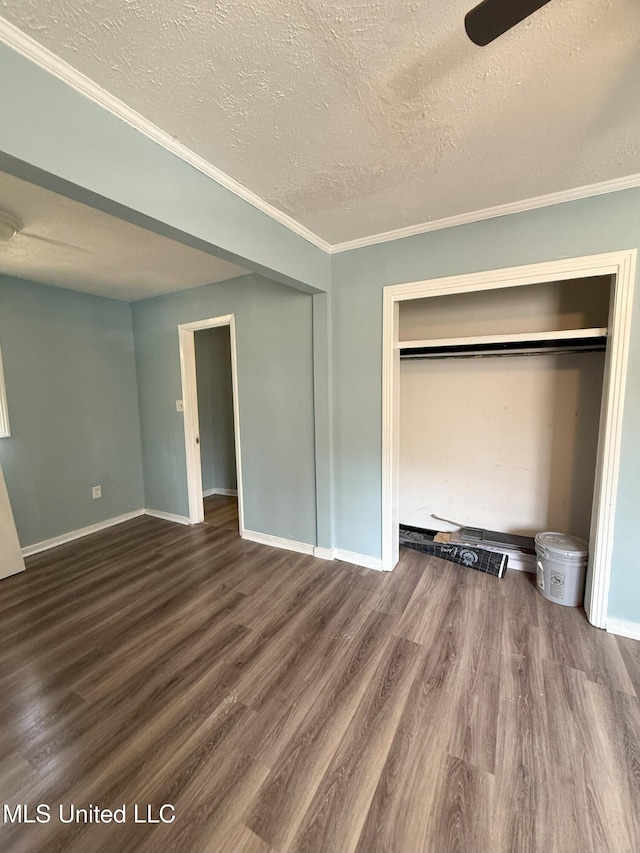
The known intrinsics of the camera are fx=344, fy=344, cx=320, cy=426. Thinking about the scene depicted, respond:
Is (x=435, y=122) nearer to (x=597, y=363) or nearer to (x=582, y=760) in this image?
(x=597, y=363)

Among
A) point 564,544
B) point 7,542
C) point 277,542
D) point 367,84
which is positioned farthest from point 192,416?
point 564,544

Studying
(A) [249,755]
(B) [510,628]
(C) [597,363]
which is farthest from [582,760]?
(C) [597,363]

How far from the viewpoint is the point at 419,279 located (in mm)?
2387

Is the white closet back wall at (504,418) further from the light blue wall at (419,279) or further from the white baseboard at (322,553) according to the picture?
the white baseboard at (322,553)

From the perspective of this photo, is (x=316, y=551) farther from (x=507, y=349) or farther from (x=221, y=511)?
(x=507, y=349)

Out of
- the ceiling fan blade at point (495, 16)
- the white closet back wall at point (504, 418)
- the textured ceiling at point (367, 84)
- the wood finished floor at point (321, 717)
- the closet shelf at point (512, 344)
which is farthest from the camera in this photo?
the white closet back wall at point (504, 418)

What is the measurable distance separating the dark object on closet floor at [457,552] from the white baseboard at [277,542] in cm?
87

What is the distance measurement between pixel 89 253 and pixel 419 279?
2352 mm

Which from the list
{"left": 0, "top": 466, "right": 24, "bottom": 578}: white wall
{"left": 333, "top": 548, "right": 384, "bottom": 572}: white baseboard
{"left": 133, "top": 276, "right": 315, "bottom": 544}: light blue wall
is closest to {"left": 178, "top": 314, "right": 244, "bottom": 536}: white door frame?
{"left": 133, "top": 276, "right": 315, "bottom": 544}: light blue wall

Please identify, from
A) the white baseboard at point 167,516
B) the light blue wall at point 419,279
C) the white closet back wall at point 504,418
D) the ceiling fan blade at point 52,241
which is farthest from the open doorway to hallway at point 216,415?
the white closet back wall at point 504,418

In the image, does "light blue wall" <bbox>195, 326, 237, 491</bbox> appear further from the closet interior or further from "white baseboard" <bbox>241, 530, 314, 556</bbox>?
the closet interior

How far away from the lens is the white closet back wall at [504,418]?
2.48 meters

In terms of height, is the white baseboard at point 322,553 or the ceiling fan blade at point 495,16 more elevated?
the ceiling fan blade at point 495,16

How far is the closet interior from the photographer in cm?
244
